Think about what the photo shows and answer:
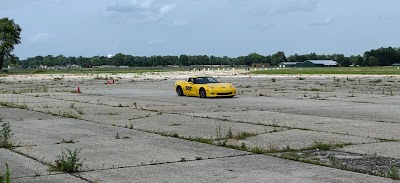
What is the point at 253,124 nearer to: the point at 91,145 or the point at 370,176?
the point at 91,145

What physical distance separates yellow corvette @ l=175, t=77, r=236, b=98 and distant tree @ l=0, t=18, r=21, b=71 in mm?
97721

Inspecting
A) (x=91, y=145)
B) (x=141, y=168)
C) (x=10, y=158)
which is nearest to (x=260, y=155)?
(x=141, y=168)

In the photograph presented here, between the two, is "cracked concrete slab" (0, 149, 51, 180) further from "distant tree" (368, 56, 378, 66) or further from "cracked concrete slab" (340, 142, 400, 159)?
"distant tree" (368, 56, 378, 66)

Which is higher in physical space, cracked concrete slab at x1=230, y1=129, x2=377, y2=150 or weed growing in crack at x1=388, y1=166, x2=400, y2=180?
weed growing in crack at x1=388, y1=166, x2=400, y2=180

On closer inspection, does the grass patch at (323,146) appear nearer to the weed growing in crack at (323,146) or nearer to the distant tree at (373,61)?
the weed growing in crack at (323,146)

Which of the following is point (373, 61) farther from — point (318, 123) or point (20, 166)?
point (20, 166)

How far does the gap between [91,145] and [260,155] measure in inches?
142

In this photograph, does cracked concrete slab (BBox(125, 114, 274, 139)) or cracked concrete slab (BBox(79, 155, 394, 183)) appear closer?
cracked concrete slab (BBox(79, 155, 394, 183))

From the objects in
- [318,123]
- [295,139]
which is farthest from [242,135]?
[318,123]

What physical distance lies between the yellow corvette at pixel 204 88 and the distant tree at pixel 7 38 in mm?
97721

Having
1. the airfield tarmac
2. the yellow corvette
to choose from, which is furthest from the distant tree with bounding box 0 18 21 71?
the airfield tarmac

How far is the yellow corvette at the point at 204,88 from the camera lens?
27.8m

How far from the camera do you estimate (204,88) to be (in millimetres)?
28281

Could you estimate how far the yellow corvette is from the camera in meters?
27.8
